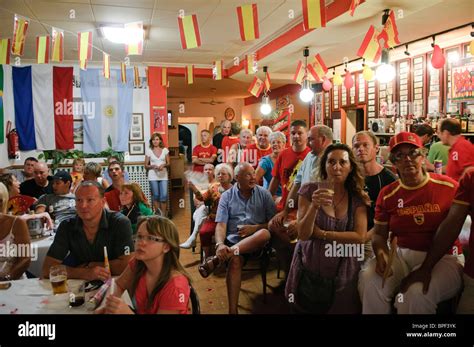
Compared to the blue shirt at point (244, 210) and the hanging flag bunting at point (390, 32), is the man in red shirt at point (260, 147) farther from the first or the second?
the hanging flag bunting at point (390, 32)

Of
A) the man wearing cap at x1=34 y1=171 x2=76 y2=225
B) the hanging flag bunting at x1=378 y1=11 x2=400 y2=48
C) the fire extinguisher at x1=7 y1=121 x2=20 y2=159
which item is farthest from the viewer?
the fire extinguisher at x1=7 y1=121 x2=20 y2=159

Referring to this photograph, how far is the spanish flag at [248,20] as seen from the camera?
3.04 meters

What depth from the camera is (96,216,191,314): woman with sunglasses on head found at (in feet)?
4.80

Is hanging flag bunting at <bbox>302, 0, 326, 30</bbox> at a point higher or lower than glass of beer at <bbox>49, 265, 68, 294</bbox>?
higher

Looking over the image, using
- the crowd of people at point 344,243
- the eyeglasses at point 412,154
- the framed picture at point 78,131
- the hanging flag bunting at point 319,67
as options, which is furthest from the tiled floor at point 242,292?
the framed picture at point 78,131

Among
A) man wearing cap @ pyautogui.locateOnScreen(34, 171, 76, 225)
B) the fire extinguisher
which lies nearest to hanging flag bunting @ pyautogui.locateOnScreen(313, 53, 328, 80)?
man wearing cap @ pyautogui.locateOnScreen(34, 171, 76, 225)

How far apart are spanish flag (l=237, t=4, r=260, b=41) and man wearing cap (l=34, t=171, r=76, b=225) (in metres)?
1.96

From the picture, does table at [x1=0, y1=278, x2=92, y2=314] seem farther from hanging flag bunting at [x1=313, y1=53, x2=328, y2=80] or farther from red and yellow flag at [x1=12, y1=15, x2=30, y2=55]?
hanging flag bunting at [x1=313, y1=53, x2=328, y2=80]

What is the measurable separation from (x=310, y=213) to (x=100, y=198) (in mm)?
1172

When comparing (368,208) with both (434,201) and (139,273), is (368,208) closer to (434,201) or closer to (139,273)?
(434,201)

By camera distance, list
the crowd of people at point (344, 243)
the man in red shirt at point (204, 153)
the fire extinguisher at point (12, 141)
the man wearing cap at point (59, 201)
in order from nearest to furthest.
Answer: the crowd of people at point (344, 243)
the man wearing cap at point (59, 201)
the man in red shirt at point (204, 153)
the fire extinguisher at point (12, 141)

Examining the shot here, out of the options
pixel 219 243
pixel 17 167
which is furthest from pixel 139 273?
pixel 17 167

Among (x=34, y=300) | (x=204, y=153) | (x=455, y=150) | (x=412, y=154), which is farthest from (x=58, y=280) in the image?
(x=204, y=153)

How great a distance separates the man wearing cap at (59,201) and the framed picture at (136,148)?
3.74 m
